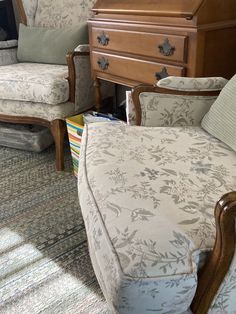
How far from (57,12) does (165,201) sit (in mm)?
1873

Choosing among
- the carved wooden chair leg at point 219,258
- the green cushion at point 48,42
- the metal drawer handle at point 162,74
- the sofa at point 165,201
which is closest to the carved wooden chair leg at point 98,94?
the green cushion at point 48,42

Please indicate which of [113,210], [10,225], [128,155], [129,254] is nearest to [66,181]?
[10,225]

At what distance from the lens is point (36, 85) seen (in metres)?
1.71

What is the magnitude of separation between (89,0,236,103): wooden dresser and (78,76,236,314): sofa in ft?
0.44

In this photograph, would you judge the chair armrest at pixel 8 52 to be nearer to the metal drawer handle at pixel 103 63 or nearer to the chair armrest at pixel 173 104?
the metal drawer handle at pixel 103 63

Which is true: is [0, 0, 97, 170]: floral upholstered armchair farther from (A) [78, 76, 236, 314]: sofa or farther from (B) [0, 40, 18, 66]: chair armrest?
A: (A) [78, 76, 236, 314]: sofa

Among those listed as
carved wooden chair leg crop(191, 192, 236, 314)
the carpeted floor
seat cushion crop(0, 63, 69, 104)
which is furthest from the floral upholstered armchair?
carved wooden chair leg crop(191, 192, 236, 314)

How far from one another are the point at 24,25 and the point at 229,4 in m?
1.48

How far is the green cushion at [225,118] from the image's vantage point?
1.02 metres

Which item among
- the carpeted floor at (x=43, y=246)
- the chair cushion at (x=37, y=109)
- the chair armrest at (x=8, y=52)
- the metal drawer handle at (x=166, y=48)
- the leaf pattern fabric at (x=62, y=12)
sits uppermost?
the leaf pattern fabric at (x=62, y=12)

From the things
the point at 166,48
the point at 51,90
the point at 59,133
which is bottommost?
the point at 59,133

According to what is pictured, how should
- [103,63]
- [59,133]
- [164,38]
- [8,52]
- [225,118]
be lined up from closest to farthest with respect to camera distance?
[225,118]
[164,38]
[103,63]
[59,133]
[8,52]

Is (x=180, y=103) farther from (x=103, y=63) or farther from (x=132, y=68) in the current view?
(x=103, y=63)

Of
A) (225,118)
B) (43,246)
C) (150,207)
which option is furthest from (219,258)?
(43,246)
